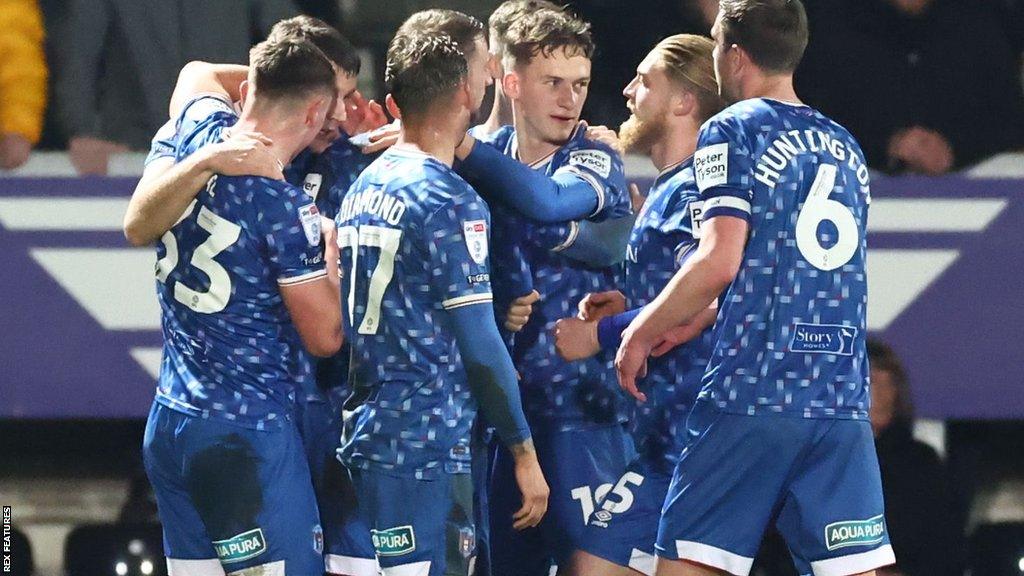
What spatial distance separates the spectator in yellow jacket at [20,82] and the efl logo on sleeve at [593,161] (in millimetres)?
2224

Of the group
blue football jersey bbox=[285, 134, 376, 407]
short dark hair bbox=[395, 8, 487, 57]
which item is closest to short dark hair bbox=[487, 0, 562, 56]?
short dark hair bbox=[395, 8, 487, 57]

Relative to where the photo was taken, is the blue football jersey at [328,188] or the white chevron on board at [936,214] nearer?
the blue football jersey at [328,188]

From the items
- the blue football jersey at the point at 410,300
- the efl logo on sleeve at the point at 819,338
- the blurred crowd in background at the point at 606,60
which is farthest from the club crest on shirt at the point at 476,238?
the blurred crowd in background at the point at 606,60

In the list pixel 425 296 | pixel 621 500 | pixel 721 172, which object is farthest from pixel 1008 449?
pixel 425 296

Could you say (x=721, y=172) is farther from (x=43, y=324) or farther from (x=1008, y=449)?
(x=43, y=324)

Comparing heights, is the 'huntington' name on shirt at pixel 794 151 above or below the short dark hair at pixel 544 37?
below

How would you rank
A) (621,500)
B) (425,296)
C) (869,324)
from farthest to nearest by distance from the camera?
(869,324), (621,500), (425,296)

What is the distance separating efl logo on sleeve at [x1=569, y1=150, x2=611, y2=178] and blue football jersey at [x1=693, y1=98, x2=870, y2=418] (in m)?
0.60

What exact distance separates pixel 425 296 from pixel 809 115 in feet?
3.34

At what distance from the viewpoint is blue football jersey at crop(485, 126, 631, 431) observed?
4547 mm

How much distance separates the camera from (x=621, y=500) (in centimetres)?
443

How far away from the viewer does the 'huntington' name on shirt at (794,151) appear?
3.86 metres

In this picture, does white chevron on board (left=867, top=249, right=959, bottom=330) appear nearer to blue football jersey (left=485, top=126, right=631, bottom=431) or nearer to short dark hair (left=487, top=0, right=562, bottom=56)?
blue football jersey (left=485, top=126, right=631, bottom=431)

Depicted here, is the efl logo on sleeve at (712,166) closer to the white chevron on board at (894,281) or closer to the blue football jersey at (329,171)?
the blue football jersey at (329,171)
